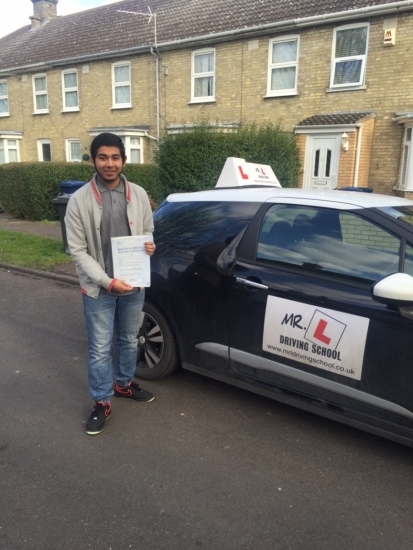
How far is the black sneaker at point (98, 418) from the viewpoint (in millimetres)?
3128

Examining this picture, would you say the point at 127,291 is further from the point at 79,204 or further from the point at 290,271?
the point at 290,271

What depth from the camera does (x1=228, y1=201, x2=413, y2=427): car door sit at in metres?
2.63

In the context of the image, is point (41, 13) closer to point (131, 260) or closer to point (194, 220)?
point (194, 220)

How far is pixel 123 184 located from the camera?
3049 millimetres

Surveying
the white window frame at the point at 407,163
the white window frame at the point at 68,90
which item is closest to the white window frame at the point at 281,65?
the white window frame at the point at 407,163

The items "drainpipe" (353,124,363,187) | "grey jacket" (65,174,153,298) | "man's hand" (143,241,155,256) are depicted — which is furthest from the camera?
"drainpipe" (353,124,363,187)

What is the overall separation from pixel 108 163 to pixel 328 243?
4.81ft

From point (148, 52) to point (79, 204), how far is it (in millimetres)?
16846

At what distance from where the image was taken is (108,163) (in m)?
2.86

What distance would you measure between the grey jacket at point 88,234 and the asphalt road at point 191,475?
103 centimetres

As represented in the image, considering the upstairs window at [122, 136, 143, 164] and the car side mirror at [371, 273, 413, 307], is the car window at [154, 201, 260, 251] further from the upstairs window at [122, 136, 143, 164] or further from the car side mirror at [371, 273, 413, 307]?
the upstairs window at [122, 136, 143, 164]

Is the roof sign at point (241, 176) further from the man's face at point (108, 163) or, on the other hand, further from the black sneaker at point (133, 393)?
the black sneaker at point (133, 393)

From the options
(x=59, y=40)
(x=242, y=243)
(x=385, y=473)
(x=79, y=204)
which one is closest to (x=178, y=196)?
(x=242, y=243)

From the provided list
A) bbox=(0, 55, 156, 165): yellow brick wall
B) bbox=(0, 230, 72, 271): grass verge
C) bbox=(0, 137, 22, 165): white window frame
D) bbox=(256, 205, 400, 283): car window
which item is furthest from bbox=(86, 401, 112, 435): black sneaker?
bbox=(0, 137, 22, 165): white window frame
